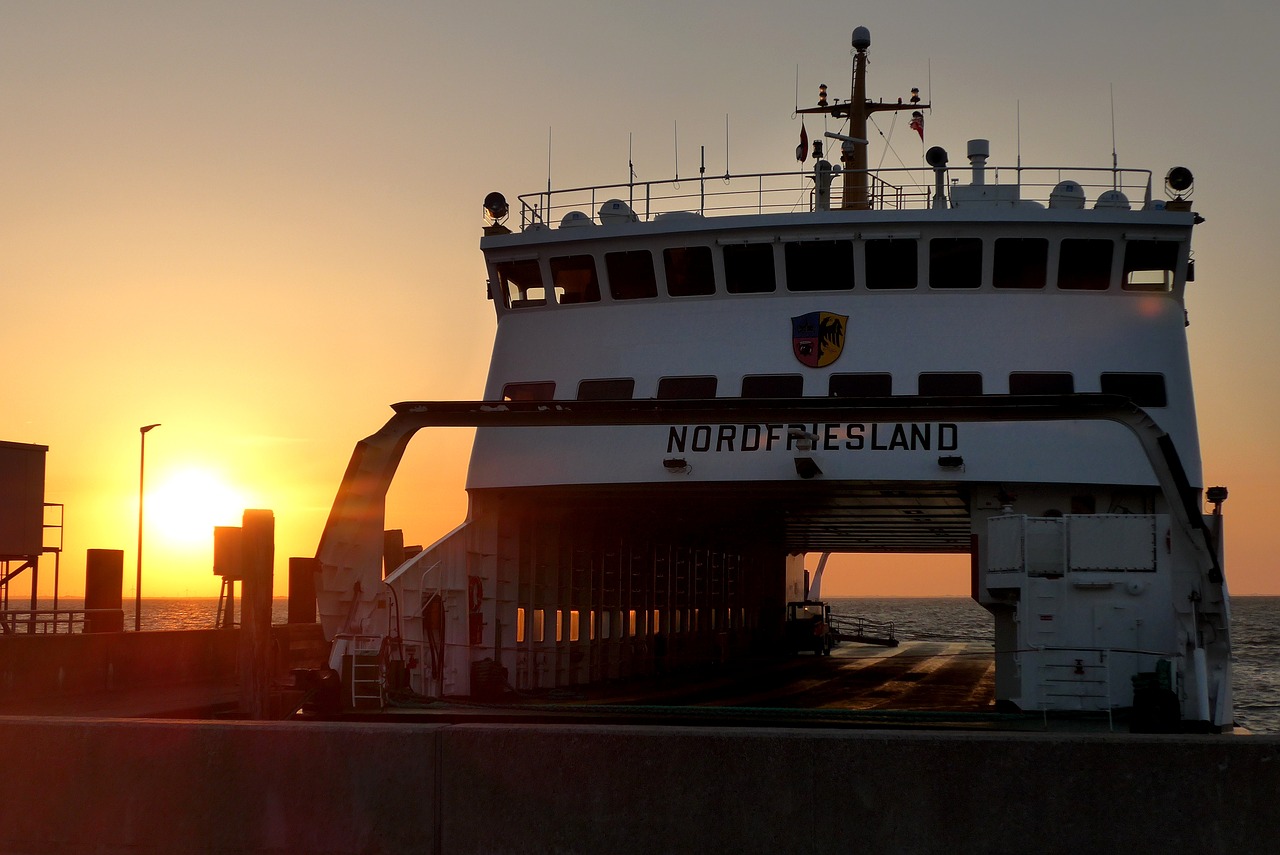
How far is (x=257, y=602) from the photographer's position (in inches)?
809

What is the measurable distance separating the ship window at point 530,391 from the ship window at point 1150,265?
976cm

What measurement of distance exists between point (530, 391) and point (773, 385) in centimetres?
426

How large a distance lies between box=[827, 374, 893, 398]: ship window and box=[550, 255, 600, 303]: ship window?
4.68m

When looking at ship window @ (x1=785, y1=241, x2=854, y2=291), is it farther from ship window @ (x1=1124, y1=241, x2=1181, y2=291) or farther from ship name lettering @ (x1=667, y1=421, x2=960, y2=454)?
ship window @ (x1=1124, y1=241, x2=1181, y2=291)

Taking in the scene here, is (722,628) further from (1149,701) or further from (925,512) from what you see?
(1149,701)

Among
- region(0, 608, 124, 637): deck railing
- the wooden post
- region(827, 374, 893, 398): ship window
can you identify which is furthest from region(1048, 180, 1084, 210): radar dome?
region(0, 608, 124, 637): deck railing

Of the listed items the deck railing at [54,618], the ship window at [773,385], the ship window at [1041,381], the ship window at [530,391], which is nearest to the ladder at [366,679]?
the ship window at [530,391]

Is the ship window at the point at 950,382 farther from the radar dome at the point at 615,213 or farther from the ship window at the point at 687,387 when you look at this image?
the radar dome at the point at 615,213

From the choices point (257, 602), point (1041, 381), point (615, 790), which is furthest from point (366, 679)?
point (1041, 381)

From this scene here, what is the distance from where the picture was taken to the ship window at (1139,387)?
2205cm

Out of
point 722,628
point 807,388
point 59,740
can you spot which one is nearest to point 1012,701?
point 807,388

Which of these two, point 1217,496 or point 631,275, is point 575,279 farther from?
point 1217,496

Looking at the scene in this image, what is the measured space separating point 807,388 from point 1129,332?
5.38m

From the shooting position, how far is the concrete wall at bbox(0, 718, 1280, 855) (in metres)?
7.69
